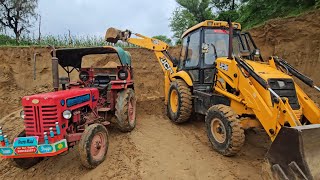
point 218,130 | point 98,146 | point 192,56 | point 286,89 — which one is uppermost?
point 192,56

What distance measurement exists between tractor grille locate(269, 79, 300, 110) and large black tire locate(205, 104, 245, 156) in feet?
2.68

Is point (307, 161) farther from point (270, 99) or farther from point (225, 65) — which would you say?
point (225, 65)

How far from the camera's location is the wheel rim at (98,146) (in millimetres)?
4652

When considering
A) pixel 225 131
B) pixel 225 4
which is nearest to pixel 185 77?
pixel 225 131

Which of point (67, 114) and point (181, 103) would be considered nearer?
point (67, 114)

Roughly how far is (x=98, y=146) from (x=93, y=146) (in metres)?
0.15

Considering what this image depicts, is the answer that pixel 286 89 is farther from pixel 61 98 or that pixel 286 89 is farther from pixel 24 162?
pixel 24 162

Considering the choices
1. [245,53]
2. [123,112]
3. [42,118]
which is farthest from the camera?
[245,53]

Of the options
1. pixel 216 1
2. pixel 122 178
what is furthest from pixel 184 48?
pixel 216 1

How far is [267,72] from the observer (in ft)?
17.0

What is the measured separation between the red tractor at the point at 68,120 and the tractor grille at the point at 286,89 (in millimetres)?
2912

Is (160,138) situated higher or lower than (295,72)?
lower

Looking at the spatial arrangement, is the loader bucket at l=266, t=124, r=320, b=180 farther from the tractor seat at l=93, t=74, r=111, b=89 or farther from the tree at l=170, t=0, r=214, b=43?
the tree at l=170, t=0, r=214, b=43

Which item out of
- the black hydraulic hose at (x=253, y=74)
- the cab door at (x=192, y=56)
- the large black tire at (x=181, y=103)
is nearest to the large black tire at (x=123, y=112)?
the large black tire at (x=181, y=103)
